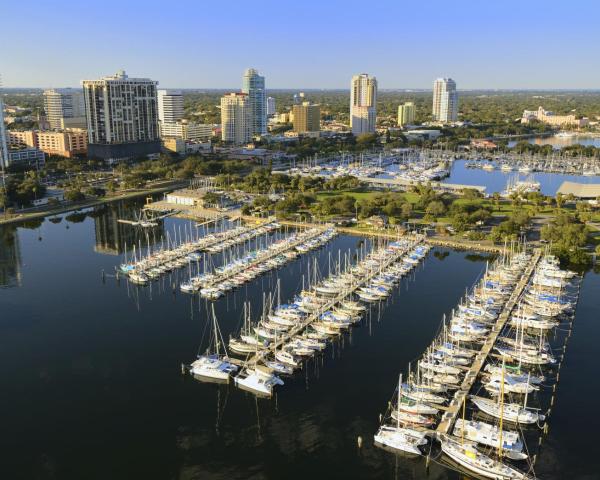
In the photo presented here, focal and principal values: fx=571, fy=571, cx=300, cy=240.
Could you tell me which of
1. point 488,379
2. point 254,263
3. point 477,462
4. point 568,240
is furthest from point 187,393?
point 568,240

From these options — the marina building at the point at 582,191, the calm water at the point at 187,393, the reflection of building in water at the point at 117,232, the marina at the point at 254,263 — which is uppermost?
the marina building at the point at 582,191

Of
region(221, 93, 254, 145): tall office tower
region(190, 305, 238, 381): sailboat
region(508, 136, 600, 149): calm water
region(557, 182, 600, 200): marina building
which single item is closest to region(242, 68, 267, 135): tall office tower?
region(221, 93, 254, 145): tall office tower

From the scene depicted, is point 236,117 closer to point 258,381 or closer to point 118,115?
point 118,115

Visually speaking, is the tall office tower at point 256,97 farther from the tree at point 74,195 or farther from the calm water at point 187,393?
the calm water at point 187,393

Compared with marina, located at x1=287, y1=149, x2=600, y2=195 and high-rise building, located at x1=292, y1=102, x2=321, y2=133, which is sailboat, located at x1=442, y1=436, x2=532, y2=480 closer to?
marina, located at x1=287, y1=149, x2=600, y2=195

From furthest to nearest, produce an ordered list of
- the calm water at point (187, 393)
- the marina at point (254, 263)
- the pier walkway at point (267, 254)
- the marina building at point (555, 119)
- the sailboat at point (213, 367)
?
the marina building at point (555, 119) → the pier walkway at point (267, 254) → the marina at point (254, 263) → the sailboat at point (213, 367) → the calm water at point (187, 393)

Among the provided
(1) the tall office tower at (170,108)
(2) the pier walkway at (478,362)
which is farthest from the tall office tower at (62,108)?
(2) the pier walkway at (478,362)

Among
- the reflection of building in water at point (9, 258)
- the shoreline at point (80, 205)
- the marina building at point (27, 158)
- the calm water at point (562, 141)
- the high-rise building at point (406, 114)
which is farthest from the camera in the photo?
the high-rise building at point (406, 114)

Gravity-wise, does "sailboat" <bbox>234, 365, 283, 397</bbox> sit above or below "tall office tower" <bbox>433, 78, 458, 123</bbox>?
below
